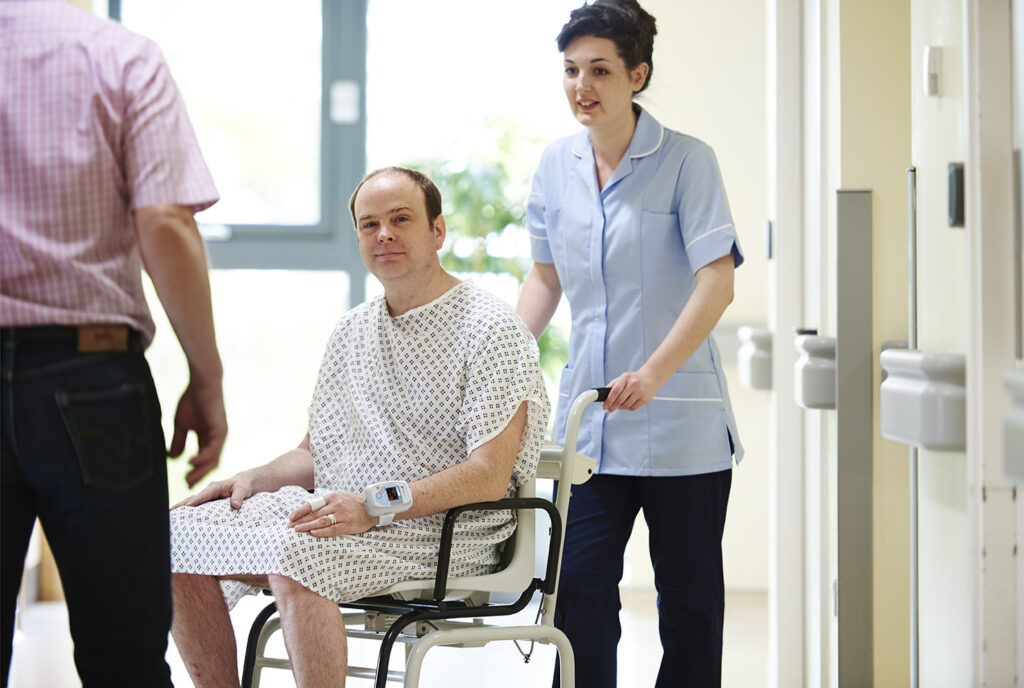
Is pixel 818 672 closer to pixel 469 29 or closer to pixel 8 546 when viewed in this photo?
pixel 8 546

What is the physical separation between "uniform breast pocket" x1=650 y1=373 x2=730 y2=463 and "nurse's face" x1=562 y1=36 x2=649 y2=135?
1.82 ft

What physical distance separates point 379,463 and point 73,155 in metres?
0.89

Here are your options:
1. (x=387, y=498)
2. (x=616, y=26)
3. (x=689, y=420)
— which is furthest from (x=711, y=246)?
(x=387, y=498)

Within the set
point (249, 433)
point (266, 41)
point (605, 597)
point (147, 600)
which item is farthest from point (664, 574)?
point (266, 41)

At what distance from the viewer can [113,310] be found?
129cm

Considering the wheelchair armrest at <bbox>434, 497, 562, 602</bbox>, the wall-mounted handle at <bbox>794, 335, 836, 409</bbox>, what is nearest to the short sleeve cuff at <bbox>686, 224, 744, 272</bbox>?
the wall-mounted handle at <bbox>794, 335, 836, 409</bbox>

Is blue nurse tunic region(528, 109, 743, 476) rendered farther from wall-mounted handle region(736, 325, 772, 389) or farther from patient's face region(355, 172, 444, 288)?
wall-mounted handle region(736, 325, 772, 389)

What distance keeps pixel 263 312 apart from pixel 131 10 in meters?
1.40

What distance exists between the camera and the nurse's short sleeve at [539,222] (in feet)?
7.92

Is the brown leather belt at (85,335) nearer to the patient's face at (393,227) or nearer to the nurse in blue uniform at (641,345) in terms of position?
the patient's face at (393,227)

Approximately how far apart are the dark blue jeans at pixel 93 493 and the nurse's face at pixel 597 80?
1.15 metres

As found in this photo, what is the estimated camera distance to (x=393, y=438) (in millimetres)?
1989

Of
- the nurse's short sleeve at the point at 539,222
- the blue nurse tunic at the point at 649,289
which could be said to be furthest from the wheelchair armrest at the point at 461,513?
the nurse's short sleeve at the point at 539,222

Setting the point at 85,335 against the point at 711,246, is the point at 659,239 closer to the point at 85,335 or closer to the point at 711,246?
the point at 711,246
